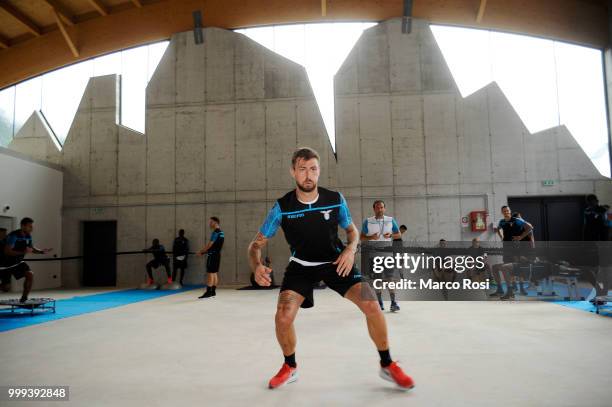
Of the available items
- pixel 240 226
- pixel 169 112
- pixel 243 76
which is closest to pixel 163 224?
pixel 240 226

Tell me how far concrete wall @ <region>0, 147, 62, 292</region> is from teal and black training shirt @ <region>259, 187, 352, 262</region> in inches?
517

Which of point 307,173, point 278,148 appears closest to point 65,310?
point 307,173

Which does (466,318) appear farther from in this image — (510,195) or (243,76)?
(243,76)

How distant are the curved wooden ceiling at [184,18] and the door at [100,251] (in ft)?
21.2

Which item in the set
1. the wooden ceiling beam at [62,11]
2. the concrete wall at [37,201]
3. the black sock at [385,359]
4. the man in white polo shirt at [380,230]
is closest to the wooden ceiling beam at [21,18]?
the wooden ceiling beam at [62,11]

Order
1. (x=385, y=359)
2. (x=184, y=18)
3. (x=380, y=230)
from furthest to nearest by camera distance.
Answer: (x=184, y=18) → (x=380, y=230) → (x=385, y=359)

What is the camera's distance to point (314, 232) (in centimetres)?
344

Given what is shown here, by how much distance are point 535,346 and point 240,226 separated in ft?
37.3

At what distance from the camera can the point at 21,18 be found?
14531 mm

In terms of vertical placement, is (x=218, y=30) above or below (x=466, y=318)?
above

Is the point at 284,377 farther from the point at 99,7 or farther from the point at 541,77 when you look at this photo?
the point at 99,7

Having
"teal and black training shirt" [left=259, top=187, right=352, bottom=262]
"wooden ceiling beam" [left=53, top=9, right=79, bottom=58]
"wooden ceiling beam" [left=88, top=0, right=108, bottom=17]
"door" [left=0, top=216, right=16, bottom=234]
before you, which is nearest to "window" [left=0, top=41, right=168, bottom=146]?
"wooden ceiling beam" [left=53, top=9, right=79, bottom=58]

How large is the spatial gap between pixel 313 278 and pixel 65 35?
625 inches

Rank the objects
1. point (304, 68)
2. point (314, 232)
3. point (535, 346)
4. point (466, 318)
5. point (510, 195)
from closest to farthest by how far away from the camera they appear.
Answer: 1. point (314, 232)
2. point (535, 346)
3. point (466, 318)
4. point (510, 195)
5. point (304, 68)
